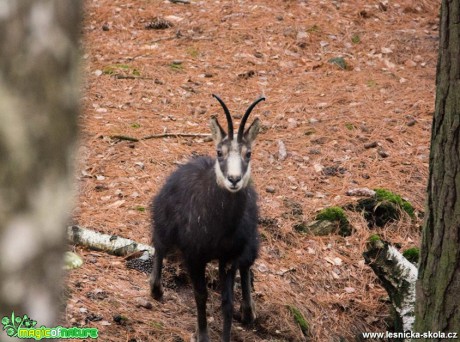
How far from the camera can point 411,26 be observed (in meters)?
12.3

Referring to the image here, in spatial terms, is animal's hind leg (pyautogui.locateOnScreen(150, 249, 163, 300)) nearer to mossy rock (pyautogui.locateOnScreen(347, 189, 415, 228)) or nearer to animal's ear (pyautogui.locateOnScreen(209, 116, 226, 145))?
animal's ear (pyautogui.locateOnScreen(209, 116, 226, 145))

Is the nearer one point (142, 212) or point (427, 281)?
point (427, 281)

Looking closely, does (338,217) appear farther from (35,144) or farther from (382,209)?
(35,144)

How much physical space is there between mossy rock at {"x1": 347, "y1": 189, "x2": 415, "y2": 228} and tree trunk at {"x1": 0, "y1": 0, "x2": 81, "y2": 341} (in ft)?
19.8

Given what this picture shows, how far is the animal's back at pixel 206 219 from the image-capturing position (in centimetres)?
564

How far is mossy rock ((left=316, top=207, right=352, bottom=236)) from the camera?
731 centimetres

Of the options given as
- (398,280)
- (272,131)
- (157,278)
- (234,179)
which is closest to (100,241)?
(157,278)

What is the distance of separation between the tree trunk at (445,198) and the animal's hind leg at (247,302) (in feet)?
7.08

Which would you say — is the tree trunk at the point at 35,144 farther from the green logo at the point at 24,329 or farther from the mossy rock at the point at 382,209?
the mossy rock at the point at 382,209

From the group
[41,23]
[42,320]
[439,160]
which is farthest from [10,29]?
[439,160]

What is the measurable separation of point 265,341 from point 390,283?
1.17 meters

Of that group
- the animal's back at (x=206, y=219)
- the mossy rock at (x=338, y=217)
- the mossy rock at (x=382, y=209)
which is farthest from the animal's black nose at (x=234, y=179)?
the mossy rock at (x=382, y=209)

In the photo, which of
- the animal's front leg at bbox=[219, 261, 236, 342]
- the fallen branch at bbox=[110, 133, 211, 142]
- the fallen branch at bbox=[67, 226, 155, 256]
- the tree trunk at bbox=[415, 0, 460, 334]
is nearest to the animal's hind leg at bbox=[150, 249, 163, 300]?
the fallen branch at bbox=[67, 226, 155, 256]

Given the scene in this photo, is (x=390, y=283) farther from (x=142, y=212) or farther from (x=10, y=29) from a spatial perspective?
(x=10, y=29)
